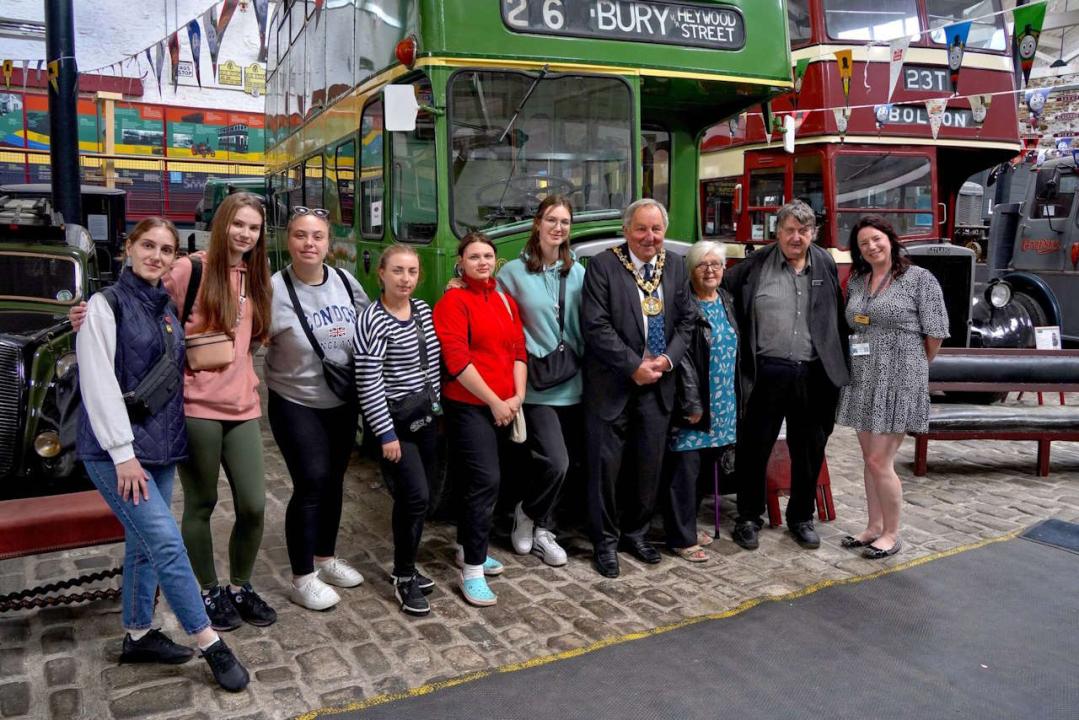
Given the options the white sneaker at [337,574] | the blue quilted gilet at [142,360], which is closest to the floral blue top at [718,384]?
the white sneaker at [337,574]

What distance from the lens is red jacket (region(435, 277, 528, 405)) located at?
4.13 metres

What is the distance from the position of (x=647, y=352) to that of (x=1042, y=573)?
2.44 m

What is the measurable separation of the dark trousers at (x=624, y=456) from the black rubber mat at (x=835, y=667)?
2.76 ft

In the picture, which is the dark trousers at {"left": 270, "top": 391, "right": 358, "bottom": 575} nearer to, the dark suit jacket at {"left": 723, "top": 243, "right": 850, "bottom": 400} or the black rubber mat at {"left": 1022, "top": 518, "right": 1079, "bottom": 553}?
the dark suit jacket at {"left": 723, "top": 243, "right": 850, "bottom": 400}

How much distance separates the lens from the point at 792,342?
15.7 feet

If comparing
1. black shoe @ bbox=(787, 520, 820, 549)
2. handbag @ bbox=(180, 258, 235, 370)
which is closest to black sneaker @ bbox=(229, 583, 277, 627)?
handbag @ bbox=(180, 258, 235, 370)

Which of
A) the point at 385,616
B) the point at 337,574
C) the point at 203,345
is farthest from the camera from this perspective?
the point at 337,574

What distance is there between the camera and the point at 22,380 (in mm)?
4992

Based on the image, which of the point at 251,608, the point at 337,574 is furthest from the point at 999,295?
the point at 251,608

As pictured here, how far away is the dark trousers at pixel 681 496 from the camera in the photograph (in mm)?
4797

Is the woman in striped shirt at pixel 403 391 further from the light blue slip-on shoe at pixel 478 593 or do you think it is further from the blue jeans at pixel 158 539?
the blue jeans at pixel 158 539

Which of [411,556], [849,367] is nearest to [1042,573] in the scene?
[849,367]

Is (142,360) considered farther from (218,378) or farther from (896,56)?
(896,56)

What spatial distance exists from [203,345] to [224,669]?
124 centimetres
